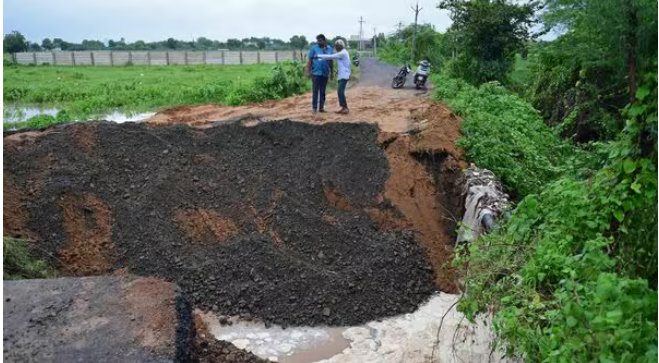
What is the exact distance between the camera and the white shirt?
8986 millimetres

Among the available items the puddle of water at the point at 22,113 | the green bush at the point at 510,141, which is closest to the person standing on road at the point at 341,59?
the green bush at the point at 510,141

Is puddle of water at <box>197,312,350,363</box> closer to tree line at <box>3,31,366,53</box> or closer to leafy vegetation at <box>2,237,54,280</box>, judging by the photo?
leafy vegetation at <box>2,237,54,280</box>

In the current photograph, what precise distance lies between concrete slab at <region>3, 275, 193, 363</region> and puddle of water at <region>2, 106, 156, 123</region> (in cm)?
908

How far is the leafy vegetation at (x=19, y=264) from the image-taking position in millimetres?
5406

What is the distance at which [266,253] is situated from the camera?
225 inches

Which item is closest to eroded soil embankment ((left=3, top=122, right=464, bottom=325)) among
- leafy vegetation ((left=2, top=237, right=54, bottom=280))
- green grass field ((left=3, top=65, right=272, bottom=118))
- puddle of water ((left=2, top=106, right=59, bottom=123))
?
leafy vegetation ((left=2, top=237, right=54, bottom=280))

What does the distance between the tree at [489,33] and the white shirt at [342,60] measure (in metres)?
6.35

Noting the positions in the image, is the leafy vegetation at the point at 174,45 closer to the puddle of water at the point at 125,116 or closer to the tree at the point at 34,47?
the tree at the point at 34,47

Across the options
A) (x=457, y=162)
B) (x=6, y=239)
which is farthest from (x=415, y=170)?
(x=6, y=239)

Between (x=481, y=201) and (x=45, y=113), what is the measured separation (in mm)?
12973

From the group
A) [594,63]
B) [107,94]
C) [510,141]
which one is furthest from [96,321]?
[107,94]

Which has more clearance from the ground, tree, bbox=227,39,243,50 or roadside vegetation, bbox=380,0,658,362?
tree, bbox=227,39,243,50

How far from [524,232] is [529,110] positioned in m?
6.82

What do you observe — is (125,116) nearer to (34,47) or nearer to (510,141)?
(510,141)
